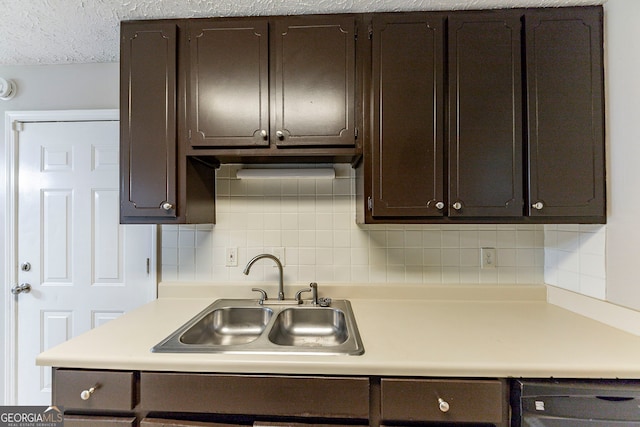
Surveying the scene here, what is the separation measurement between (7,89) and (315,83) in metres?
1.86

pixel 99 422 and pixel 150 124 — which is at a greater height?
pixel 150 124

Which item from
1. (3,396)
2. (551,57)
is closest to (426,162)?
(551,57)

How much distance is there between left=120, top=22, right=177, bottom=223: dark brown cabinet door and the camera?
1.28 m

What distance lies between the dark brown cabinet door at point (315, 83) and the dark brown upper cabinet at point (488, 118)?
0.12 meters

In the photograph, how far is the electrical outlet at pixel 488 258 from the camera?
155 cm

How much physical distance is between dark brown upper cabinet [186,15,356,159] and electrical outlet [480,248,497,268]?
966 mm

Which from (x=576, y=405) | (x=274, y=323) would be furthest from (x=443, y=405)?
(x=274, y=323)

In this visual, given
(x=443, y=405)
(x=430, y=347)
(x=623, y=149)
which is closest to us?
(x=443, y=405)

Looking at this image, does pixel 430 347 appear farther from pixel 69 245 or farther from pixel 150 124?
pixel 69 245

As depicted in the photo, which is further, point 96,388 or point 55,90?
point 55,90

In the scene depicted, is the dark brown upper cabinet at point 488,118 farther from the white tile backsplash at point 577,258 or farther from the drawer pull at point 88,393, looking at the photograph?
the drawer pull at point 88,393

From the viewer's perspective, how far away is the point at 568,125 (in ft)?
3.94

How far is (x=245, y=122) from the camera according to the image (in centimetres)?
128

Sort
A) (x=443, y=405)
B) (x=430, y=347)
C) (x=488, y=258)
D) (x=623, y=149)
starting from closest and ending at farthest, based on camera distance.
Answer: (x=443, y=405) < (x=430, y=347) < (x=623, y=149) < (x=488, y=258)
